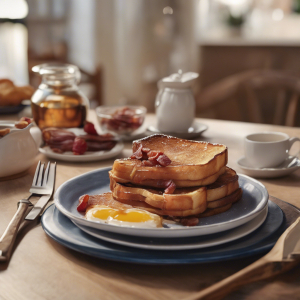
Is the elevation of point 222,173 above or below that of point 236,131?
above

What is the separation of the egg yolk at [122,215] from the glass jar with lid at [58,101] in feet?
2.68

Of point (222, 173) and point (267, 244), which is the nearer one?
point (267, 244)

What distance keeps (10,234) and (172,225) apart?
29cm

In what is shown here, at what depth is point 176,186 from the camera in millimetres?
780

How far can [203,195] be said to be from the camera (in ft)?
2.41

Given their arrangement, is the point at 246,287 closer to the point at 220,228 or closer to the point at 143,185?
the point at 220,228

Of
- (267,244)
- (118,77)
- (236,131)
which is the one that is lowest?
(118,77)

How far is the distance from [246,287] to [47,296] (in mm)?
284

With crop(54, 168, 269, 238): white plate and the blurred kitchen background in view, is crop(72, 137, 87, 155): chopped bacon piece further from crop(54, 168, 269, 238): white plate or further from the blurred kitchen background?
the blurred kitchen background

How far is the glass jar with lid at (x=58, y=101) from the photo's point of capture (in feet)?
4.74

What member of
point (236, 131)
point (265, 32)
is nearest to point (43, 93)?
point (236, 131)

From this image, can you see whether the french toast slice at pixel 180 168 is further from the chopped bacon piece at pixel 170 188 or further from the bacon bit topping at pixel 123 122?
the bacon bit topping at pixel 123 122

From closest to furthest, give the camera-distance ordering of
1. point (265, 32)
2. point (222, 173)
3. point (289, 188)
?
point (222, 173) < point (289, 188) < point (265, 32)

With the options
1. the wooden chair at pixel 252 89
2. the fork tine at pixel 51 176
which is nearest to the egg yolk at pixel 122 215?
the fork tine at pixel 51 176
